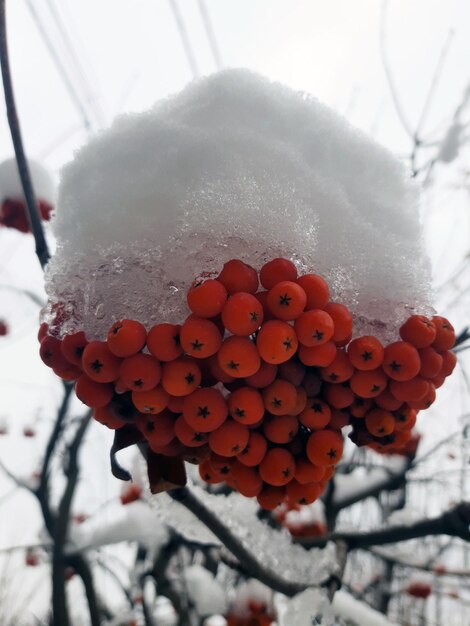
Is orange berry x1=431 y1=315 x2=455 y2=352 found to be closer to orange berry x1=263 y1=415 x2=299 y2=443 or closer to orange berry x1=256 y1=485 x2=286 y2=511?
orange berry x1=263 y1=415 x2=299 y2=443

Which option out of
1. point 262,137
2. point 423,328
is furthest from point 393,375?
point 262,137

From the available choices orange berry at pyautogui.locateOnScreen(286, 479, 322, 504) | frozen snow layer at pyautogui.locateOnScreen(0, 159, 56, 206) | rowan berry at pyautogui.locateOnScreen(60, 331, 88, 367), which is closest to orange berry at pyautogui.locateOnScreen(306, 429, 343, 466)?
orange berry at pyautogui.locateOnScreen(286, 479, 322, 504)

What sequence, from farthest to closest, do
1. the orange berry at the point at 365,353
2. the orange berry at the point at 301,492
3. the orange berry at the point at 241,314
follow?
1. the orange berry at the point at 301,492
2. the orange berry at the point at 365,353
3. the orange berry at the point at 241,314

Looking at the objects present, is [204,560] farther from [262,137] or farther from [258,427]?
[262,137]

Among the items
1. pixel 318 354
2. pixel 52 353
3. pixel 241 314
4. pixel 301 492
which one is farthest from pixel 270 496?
pixel 52 353

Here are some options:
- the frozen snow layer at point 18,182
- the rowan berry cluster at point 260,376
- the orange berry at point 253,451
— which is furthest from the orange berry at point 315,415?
the frozen snow layer at point 18,182

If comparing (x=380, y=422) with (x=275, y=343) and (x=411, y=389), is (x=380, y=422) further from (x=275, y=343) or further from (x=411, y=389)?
(x=275, y=343)

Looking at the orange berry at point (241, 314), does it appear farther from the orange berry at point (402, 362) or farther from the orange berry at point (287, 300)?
the orange berry at point (402, 362)
